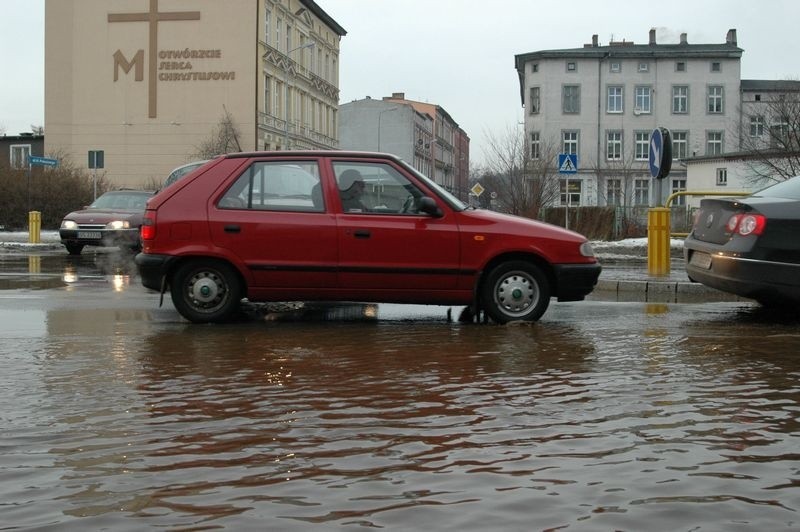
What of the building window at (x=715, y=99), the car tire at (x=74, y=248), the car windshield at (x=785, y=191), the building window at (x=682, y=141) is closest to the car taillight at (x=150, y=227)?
the car windshield at (x=785, y=191)

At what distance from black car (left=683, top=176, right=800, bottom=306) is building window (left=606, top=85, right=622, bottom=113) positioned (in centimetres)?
6618

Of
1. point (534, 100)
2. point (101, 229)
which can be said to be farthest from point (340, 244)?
point (534, 100)

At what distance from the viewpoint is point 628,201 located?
68.1 m

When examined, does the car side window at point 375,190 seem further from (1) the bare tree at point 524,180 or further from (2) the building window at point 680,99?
(2) the building window at point 680,99

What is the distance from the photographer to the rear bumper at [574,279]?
8.96 m

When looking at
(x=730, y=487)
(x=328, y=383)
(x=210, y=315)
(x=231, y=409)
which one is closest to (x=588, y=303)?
(x=210, y=315)

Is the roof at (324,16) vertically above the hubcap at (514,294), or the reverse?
the roof at (324,16)

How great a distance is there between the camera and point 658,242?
13.7m

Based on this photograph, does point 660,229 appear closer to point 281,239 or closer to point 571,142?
point 281,239

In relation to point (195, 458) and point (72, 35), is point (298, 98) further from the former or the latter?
point (195, 458)

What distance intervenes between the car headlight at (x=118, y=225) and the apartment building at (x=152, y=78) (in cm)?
3566

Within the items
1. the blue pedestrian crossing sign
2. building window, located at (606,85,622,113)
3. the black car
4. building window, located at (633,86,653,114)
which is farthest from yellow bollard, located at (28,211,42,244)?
building window, located at (633,86,653,114)

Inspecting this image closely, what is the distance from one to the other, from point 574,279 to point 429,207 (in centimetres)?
151

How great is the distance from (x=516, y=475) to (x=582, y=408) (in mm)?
1385
